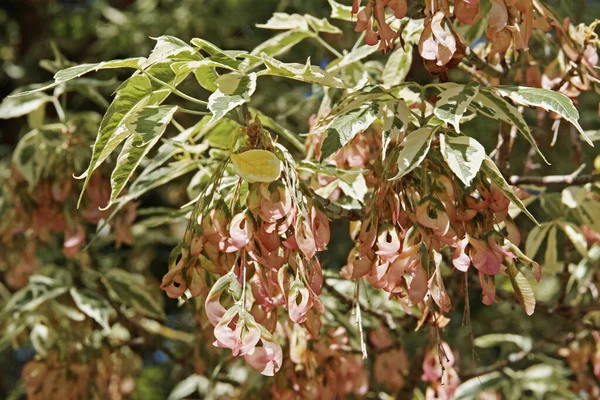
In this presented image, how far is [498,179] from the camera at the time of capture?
2.50 feet

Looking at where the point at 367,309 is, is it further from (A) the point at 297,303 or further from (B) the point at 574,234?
(A) the point at 297,303

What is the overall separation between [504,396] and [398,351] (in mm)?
401

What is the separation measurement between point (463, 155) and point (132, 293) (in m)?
0.85

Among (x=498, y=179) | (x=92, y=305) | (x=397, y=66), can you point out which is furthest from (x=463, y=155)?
(x=92, y=305)

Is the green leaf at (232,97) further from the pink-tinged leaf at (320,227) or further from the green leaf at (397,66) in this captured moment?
the green leaf at (397,66)

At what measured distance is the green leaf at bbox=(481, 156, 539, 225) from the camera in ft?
2.46

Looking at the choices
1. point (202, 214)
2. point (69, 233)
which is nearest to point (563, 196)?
point (202, 214)

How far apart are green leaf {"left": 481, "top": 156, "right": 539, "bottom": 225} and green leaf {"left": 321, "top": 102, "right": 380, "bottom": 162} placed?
12 cm

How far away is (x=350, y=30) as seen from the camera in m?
2.32

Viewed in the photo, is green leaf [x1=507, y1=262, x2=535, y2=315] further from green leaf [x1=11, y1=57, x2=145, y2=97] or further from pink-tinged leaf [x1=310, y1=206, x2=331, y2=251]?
green leaf [x1=11, y1=57, x2=145, y2=97]

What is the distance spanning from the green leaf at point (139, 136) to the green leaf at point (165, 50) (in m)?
0.05

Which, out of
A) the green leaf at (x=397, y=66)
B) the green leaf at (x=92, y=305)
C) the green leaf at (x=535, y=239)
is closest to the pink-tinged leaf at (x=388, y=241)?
the green leaf at (x=397, y=66)

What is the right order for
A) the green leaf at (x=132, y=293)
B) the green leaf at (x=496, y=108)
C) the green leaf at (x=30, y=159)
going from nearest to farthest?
the green leaf at (x=496, y=108), the green leaf at (x=30, y=159), the green leaf at (x=132, y=293)

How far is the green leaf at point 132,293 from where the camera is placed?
142 centimetres
